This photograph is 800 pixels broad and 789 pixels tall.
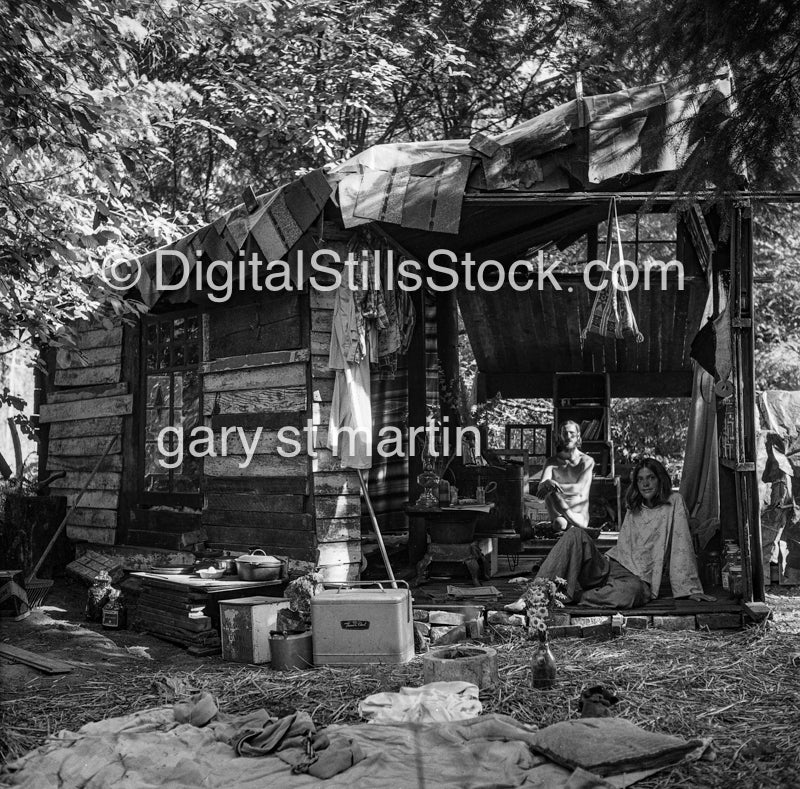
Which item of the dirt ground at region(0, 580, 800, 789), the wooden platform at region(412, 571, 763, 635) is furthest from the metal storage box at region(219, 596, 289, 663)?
the wooden platform at region(412, 571, 763, 635)

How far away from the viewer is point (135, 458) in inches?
420

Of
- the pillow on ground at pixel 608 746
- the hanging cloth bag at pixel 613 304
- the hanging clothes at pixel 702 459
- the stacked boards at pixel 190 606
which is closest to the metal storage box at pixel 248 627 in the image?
the stacked boards at pixel 190 606

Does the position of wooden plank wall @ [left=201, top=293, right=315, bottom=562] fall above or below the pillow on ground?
above

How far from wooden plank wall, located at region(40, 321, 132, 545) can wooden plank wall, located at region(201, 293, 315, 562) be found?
1880 mm

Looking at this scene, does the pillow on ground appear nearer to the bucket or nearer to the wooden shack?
the bucket

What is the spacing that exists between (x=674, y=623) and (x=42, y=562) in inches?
292

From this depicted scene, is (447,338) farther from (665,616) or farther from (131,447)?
(665,616)

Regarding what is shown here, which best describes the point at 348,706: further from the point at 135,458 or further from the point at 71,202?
the point at 135,458

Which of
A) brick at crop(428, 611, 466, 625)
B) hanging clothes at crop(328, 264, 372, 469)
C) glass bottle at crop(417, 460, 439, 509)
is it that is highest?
hanging clothes at crop(328, 264, 372, 469)

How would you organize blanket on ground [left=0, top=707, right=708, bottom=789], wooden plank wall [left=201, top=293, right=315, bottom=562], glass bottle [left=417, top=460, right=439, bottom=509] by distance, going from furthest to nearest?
glass bottle [left=417, top=460, right=439, bottom=509] → wooden plank wall [left=201, top=293, right=315, bottom=562] → blanket on ground [left=0, top=707, right=708, bottom=789]

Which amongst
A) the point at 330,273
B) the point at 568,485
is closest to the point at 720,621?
the point at 568,485

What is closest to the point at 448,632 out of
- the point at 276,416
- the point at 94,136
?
the point at 276,416

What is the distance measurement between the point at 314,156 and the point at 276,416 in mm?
7173

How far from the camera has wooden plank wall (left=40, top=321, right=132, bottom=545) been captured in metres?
10.9
